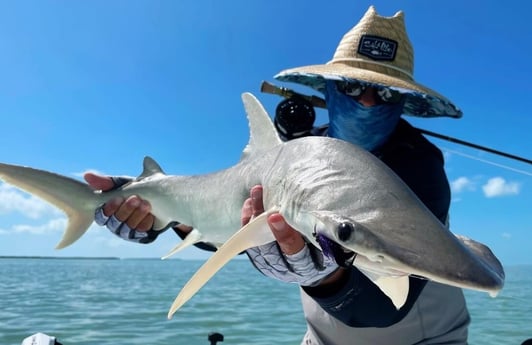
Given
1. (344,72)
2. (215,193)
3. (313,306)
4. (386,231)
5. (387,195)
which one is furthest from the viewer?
(313,306)

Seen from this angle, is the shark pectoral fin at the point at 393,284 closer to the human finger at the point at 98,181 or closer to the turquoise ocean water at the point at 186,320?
the human finger at the point at 98,181

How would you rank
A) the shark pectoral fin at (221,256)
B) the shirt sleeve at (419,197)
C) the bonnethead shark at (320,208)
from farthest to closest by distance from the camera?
the shirt sleeve at (419,197)
the shark pectoral fin at (221,256)
the bonnethead shark at (320,208)

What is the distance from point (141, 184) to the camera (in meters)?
3.09

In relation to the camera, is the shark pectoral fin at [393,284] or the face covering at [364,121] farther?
the face covering at [364,121]

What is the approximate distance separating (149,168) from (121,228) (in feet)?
1.38

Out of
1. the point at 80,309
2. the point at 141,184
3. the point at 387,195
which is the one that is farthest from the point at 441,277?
the point at 80,309

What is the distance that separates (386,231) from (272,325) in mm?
8798

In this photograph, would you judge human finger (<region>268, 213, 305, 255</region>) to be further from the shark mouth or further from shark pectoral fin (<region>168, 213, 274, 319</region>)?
the shark mouth

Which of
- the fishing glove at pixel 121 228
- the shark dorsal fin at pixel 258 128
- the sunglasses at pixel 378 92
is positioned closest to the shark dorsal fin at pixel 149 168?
the fishing glove at pixel 121 228

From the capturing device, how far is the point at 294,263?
2021 millimetres

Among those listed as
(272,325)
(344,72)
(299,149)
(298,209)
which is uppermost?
(344,72)

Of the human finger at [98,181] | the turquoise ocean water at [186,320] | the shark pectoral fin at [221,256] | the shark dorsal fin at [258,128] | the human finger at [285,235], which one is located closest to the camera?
the shark pectoral fin at [221,256]

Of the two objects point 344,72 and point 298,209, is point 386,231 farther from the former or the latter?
point 344,72

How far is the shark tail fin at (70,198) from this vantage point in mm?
3008
